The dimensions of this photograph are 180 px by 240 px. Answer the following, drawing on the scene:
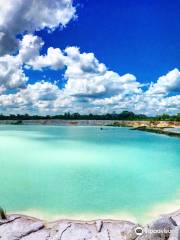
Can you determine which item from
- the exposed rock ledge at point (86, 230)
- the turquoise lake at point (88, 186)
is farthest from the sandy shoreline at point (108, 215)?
the exposed rock ledge at point (86, 230)

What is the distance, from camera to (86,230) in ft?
24.5

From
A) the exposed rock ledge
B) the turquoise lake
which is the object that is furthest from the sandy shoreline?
the exposed rock ledge

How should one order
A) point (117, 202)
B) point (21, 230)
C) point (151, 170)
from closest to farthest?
point (21, 230), point (117, 202), point (151, 170)

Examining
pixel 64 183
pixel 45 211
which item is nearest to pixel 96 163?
pixel 64 183

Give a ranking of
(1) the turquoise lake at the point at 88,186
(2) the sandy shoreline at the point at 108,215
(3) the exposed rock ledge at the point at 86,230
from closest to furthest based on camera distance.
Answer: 1. (3) the exposed rock ledge at the point at 86,230
2. (2) the sandy shoreline at the point at 108,215
3. (1) the turquoise lake at the point at 88,186

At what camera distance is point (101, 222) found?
793cm

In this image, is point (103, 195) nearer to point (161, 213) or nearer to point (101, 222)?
point (161, 213)

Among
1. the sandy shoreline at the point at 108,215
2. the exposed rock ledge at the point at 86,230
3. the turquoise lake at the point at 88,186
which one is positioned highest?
the exposed rock ledge at the point at 86,230

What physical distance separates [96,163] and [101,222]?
411 inches

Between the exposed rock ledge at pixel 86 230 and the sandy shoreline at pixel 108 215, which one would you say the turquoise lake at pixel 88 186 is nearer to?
the sandy shoreline at pixel 108 215

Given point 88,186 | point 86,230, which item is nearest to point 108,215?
point 86,230

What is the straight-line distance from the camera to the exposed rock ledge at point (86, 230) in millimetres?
6336

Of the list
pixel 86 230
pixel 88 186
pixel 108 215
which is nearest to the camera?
pixel 86 230

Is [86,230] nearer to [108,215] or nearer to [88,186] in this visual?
[108,215]
